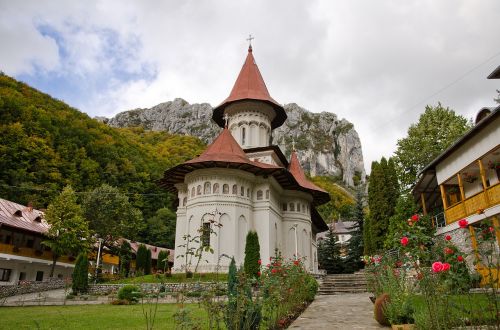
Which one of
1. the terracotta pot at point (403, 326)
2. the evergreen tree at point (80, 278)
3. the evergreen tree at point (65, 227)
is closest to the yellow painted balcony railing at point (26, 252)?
the evergreen tree at point (65, 227)

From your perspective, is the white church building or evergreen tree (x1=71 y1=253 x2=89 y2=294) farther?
the white church building

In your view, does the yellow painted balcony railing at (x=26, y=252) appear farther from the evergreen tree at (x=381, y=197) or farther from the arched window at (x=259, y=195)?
the evergreen tree at (x=381, y=197)

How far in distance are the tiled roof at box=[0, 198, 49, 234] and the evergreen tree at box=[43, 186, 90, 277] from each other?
1519 mm

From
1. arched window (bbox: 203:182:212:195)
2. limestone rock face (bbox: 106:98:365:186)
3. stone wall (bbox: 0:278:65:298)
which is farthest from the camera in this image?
limestone rock face (bbox: 106:98:365:186)

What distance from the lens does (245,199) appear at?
2200 centimetres

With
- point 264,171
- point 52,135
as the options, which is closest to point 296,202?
point 264,171

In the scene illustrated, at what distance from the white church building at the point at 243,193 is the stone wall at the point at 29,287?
7644 mm

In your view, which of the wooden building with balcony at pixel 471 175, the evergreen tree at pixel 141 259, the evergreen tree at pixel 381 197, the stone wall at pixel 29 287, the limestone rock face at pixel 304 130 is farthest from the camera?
the limestone rock face at pixel 304 130

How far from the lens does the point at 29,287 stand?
2217 cm

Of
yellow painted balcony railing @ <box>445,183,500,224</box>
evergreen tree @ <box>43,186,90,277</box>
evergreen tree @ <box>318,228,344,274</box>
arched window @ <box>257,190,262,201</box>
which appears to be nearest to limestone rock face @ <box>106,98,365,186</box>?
evergreen tree @ <box>318,228,344,274</box>

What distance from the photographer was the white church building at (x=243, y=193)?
21.0 m

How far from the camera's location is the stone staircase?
664 inches

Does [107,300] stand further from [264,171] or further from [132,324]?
[264,171]

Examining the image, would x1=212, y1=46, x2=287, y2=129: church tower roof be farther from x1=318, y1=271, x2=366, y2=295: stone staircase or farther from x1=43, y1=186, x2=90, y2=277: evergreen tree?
x1=318, y1=271, x2=366, y2=295: stone staircase
